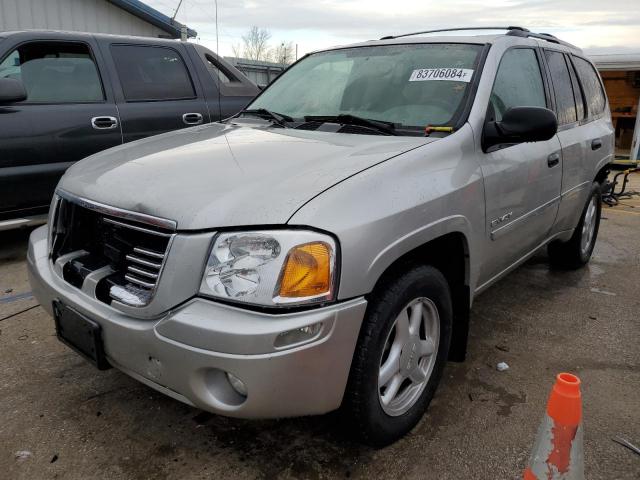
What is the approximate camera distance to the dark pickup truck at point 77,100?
14.0ft

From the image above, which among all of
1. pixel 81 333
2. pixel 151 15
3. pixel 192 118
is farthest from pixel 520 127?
pixel 151 15

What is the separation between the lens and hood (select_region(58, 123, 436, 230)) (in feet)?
6.14

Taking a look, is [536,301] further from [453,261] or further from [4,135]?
[4,135]

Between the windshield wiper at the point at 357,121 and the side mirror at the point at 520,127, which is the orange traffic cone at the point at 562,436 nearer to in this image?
the side mirror at the point at 520,127

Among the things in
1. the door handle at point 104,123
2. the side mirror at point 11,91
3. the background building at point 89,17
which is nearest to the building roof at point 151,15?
the background building at point 89,17

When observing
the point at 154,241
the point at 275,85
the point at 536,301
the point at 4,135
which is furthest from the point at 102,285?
the point at 536,301

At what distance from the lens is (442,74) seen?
9.36ft

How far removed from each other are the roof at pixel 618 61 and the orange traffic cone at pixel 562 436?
13426mm

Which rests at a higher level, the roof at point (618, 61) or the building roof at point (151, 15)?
the building roof at point (151, 15)

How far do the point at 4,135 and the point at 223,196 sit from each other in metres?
3.12

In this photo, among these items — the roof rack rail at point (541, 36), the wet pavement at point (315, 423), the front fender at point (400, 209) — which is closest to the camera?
the front fender at point (400, 209)

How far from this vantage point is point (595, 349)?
3.27m

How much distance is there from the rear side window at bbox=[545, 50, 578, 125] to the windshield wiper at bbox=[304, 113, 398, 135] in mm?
1523

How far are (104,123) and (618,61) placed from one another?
497 inches
